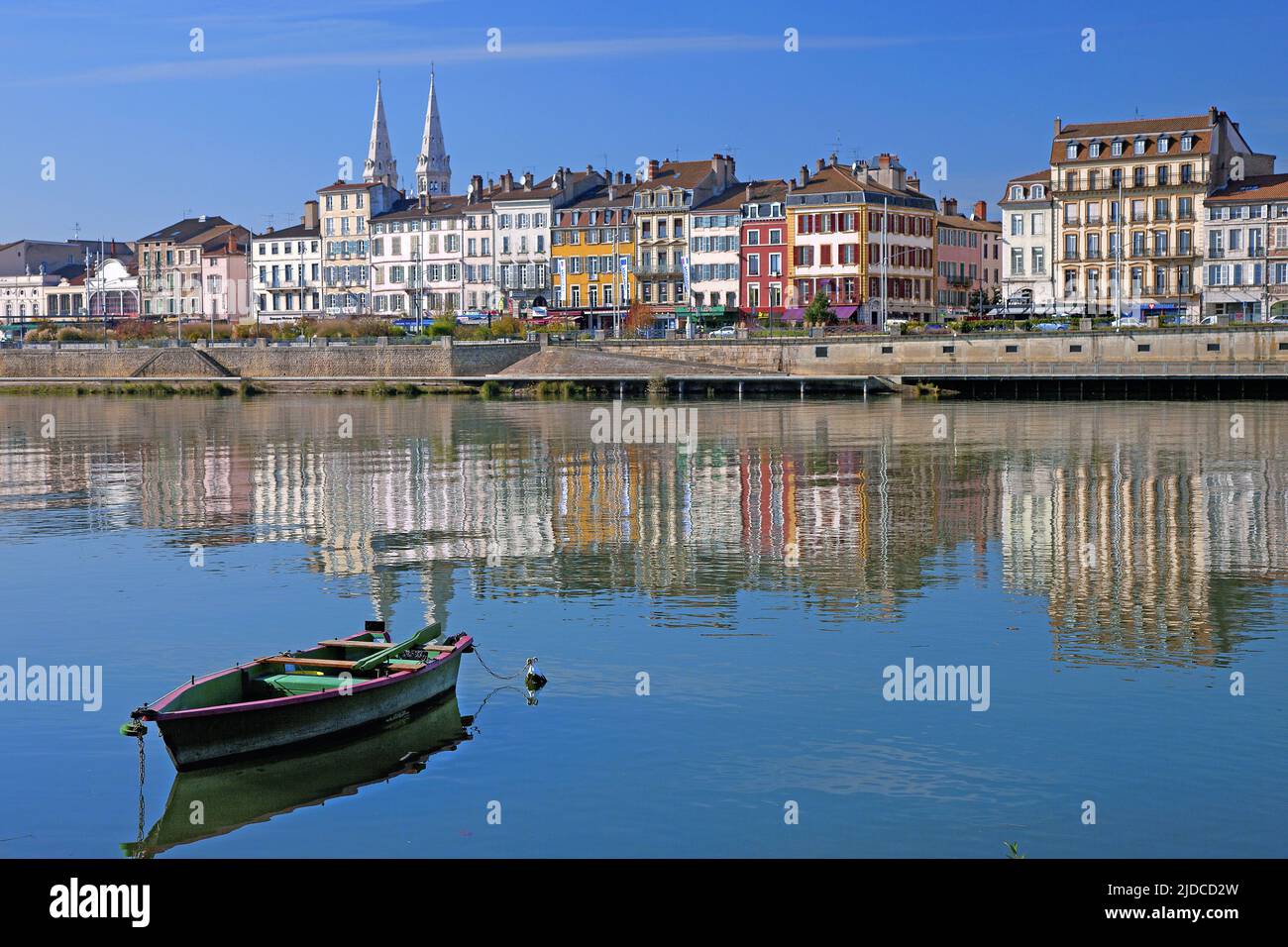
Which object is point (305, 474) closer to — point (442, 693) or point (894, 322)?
point (442, 693)

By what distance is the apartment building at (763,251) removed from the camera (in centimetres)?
11081

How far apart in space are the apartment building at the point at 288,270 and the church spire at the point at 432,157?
3269cm

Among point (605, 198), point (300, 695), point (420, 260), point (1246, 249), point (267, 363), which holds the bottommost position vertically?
point (300, 695)

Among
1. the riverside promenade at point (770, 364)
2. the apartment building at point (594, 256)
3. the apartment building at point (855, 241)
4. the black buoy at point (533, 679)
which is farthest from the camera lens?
the apartment building at point (594, 256)

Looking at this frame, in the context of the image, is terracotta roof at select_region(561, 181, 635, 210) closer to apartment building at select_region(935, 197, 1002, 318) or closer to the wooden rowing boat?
apartment building at select_region(935, 197, 1002, 318)

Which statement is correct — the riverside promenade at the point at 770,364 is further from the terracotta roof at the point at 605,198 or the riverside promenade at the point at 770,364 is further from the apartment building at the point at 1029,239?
the terracotta roof at the point at 605,198

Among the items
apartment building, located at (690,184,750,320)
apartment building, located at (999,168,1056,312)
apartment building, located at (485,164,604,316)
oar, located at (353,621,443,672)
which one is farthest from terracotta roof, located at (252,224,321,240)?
oar, located at (353,621,443,672)

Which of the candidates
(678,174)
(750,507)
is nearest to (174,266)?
(678,174)

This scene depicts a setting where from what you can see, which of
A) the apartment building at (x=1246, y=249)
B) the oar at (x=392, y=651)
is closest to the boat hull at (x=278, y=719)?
the oar at (x=392, y=651)

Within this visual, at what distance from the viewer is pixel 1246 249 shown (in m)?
95.4

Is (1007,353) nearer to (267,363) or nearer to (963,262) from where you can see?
(963,262)

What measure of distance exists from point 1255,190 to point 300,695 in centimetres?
8955

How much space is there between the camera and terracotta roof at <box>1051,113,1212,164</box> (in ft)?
319

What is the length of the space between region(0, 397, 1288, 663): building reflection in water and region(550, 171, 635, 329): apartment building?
48428 mm
